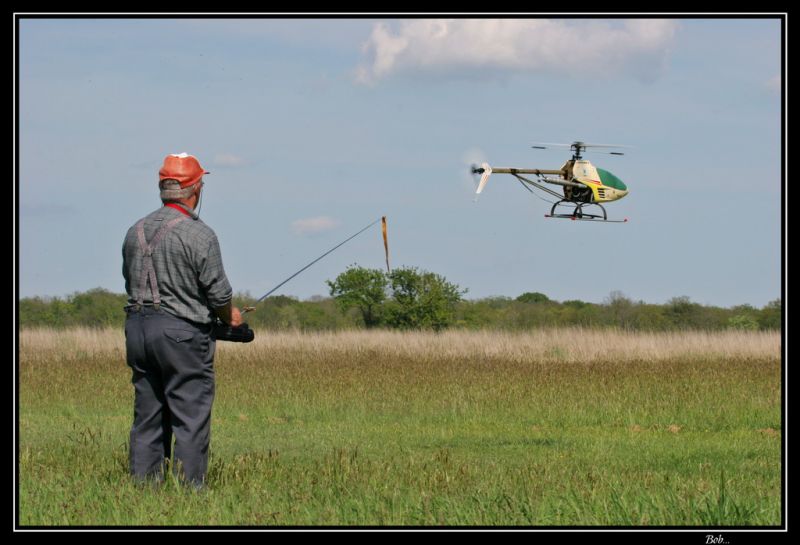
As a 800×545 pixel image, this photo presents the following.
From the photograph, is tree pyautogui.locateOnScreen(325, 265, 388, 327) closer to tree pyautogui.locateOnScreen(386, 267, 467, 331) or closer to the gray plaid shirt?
tree pyautogui.locateOnScreen(386, 267, 467, 331)

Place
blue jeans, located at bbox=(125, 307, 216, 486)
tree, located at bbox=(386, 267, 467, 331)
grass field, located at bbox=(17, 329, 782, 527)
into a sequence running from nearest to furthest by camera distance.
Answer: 1. grass field, located at bbox=(17, 329, 782, 527)
2. blue jeans, located at bbox=(125, 307, 216, 486)
3. tree, located at bbox=(386, 267, 467, 331)

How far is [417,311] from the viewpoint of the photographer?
4031cm

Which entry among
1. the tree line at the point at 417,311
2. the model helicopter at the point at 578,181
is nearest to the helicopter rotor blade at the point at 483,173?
the model helicopter at the point at 578,181

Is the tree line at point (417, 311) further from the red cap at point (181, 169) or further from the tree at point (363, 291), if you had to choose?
the red cap at point (181, 169)

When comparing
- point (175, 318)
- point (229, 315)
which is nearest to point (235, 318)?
point (229, 315)

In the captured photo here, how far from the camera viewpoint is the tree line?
4022 cm

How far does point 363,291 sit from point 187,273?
34398 millimetres

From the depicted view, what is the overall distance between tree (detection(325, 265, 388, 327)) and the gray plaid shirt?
33.6 m

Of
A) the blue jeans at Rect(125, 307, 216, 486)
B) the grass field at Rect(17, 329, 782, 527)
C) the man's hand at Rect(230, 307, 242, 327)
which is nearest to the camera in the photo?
the grass field at Rect(17, 329, 782, 527)

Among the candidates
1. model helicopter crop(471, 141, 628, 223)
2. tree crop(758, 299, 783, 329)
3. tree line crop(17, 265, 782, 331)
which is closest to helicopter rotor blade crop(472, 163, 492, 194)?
model helicopter crop(471, 141, 628, 223)
